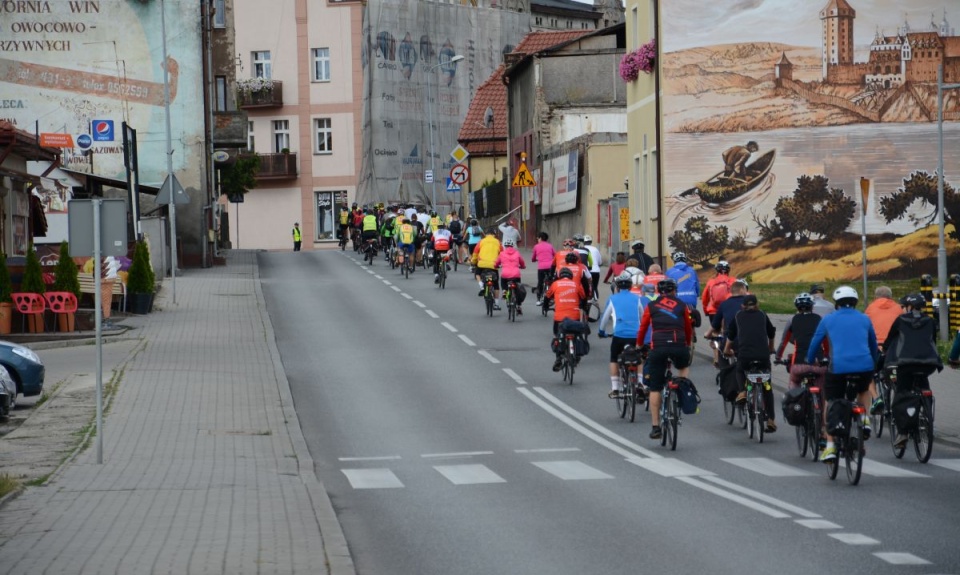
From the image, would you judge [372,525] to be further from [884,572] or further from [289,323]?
[289,323]

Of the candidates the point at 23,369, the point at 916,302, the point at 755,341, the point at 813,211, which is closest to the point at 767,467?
the point at 916,302

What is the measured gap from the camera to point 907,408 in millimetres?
15641

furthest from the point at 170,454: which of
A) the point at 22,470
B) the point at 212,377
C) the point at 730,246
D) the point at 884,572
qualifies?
the point at 730,246

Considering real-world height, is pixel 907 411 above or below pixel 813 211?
below

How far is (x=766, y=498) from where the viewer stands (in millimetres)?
13172

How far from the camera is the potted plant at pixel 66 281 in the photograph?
30578 mm

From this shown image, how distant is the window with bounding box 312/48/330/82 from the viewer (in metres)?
78.6

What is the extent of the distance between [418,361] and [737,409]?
730 cm

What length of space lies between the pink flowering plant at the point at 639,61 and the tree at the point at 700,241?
431 cm

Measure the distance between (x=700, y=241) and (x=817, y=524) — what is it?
28.4 m

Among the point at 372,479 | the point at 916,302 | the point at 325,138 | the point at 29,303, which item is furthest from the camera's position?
the point at 325,138

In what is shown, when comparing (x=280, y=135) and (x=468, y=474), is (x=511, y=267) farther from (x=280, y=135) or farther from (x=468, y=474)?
(x=280, y=135)

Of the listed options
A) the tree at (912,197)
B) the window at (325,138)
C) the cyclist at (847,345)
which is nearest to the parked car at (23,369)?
the cyclist at (847,345)

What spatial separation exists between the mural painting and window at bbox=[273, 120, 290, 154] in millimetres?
42432
